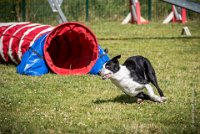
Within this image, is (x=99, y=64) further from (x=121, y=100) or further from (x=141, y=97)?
(x=141, y=97)

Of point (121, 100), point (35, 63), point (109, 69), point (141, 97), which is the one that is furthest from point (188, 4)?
point (109, 69)

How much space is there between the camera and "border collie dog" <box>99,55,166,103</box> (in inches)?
256

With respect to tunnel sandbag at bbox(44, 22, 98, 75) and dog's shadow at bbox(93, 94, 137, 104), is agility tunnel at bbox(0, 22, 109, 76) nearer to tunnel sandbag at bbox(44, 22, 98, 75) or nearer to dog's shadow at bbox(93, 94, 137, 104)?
tunnel sandbag at bbox(44, 22, 98, 75)

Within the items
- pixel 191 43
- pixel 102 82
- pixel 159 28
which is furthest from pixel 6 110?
pixel 159 28

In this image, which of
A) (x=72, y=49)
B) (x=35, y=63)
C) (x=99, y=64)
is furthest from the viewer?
(x=72, y=49)

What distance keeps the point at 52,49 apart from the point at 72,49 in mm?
633

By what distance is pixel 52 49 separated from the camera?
1139 cm

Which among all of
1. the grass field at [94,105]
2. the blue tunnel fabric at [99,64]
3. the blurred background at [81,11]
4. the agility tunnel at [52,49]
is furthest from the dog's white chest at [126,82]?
the blurred background at [81,11]

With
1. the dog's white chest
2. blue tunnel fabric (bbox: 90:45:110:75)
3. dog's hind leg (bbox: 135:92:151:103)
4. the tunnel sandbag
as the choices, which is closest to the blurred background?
the tunnel sandbag

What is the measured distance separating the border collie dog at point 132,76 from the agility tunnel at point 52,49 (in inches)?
112

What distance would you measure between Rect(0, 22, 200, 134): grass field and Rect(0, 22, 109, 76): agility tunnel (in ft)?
1.08

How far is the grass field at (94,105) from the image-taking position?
5352 millimetres

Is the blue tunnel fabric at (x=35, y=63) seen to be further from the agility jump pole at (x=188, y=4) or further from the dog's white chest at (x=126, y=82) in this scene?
the agility jump pole at (x=188, y=4)

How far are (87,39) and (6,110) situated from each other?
3.93 metres
